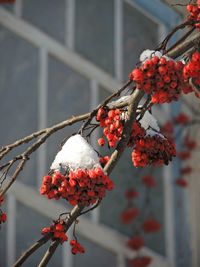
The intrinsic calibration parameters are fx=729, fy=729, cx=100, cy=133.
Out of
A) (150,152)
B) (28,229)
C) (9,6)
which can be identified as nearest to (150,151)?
(150,152)

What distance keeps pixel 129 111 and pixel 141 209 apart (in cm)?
422

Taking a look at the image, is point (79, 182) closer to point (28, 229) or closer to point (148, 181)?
point (28, 229)

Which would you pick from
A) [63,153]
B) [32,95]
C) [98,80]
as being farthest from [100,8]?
[63,153]

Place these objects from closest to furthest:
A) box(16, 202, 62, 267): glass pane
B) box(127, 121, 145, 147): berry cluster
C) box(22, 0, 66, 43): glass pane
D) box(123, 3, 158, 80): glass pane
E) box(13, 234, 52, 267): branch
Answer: box(13, 234, 52, 267): branch
box(127, 121, 145, 147): berry cluster
box(16, 202, 62, 267): glass pane
box(22, 0, 66, 43): glass pane
box(123, 3, 158, 80): glass pane

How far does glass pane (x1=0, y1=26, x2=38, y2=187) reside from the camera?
5.51 metres

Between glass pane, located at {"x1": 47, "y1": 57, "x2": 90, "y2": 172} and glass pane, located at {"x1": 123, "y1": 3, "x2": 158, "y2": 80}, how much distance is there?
575 millimetres

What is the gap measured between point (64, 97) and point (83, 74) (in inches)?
11.9

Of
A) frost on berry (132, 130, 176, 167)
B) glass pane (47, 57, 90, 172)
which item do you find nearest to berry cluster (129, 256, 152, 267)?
glass pane (47, 57, 90, 172)

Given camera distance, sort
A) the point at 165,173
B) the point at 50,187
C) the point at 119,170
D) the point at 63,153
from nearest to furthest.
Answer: the point at 50,187 → the point at 63,153 → the point at 119,170 → the point at 165,173

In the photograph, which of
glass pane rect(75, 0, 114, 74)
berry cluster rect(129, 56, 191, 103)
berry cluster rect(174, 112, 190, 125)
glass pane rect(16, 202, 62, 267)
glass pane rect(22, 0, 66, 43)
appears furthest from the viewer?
berry cluster rect(174, 112, 190, 125)

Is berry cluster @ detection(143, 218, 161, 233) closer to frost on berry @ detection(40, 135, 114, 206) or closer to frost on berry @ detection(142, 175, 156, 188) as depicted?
frost on berry @ detection(142, 175, 156, 188)

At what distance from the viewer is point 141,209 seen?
650 centimetres

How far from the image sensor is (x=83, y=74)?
20.1 ft

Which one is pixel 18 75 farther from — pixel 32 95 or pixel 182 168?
pixel 182 168
